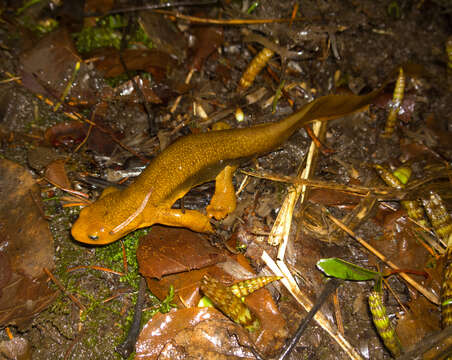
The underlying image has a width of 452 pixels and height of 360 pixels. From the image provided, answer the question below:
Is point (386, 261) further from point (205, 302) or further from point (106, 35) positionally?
point (106, 35)

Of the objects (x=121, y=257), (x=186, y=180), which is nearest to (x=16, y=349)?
(x=121, y=257)

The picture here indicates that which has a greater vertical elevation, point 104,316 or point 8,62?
point 8,62

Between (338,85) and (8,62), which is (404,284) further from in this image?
(8,62)

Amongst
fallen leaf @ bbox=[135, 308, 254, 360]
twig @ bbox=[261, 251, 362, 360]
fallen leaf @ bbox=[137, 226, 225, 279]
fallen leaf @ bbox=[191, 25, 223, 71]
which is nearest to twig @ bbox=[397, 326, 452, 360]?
twig @ bbox=[261, 251, 362, 360]

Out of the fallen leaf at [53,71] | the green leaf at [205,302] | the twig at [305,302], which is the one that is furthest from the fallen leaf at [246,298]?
the fallen leaf at [53,71]

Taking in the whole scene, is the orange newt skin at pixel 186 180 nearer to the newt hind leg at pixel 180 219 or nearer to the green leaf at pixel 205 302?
the newt hind leg at pixel 180 219

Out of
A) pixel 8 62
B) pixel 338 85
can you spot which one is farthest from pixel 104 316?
pixel 338 85
